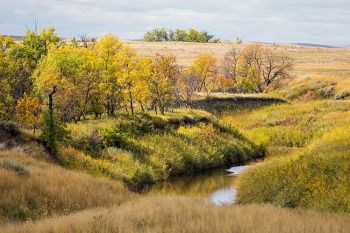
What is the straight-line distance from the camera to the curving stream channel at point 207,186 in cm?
2921

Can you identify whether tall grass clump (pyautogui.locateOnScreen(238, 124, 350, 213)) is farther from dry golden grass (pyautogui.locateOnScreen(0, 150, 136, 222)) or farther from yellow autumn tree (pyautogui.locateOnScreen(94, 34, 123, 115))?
yellow autumn tree (pyautogui.locateOnScreen(94, 34, 123, 115))

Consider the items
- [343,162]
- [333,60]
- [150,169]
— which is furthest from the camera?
[333,60]

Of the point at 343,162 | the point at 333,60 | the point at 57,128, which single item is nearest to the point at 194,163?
the point at 57,128

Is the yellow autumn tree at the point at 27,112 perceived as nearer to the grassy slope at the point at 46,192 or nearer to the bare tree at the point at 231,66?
the grassy slope at the point at 46,192

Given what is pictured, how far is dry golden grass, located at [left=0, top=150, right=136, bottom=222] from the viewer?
15.3 m

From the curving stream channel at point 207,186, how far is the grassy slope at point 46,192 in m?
7.93

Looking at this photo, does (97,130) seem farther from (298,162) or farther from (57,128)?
(298,162)

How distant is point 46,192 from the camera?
17.3 m

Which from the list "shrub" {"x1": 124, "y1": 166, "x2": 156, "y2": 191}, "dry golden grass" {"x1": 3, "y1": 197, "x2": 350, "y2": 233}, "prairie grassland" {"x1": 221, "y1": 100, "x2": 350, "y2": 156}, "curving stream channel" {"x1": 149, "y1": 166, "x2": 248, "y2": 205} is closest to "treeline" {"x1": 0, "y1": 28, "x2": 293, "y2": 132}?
"shrub" {"x1": 124, "y1": 166, "x2": 156, "y2": 191}

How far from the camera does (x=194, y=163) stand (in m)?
38.4

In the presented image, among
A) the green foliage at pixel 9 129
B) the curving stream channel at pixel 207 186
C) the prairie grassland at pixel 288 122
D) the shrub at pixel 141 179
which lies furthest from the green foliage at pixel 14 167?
the prairie grassland at pixel 288 122

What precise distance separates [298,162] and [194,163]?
13.6m

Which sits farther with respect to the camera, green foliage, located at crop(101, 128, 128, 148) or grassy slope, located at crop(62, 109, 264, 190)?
green foliage, located at crop(101, 128, 128, 148)

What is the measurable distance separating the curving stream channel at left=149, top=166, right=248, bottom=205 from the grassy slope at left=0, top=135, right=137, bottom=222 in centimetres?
793
